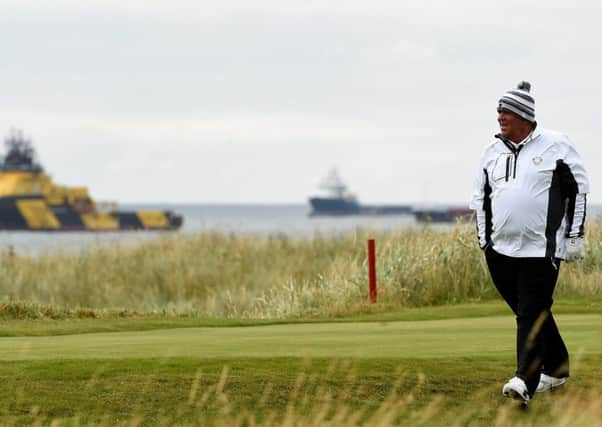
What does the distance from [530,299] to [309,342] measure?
11.4 feet

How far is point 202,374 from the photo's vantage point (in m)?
10.1

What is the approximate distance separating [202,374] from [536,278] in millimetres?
2668

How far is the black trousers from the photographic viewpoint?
355 inches

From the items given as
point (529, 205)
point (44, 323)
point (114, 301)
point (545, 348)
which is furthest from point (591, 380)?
point (114, 301)

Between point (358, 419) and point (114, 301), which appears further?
point (114, 301)

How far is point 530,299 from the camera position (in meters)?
9.04

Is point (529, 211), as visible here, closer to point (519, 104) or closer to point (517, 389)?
point (519, 104)

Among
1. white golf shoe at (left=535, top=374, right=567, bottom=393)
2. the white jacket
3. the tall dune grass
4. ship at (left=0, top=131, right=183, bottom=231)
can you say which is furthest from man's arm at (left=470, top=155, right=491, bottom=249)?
ship at (left=0, top=131, right=183, bottom=231)

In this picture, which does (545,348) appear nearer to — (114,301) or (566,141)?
(566,141)

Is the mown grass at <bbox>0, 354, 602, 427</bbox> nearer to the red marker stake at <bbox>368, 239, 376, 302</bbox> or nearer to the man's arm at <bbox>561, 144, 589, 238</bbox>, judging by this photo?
the man's arm at <bbox>561, 144, 589, 238</bbox>

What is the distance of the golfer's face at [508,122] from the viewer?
890 cm

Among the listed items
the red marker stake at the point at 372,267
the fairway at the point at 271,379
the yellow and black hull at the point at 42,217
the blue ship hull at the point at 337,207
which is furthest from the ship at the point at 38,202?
the fairway at the point at 271,379

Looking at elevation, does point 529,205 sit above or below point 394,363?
above

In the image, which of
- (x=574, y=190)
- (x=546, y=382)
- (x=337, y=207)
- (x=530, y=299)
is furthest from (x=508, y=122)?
(x=337, y=207)
